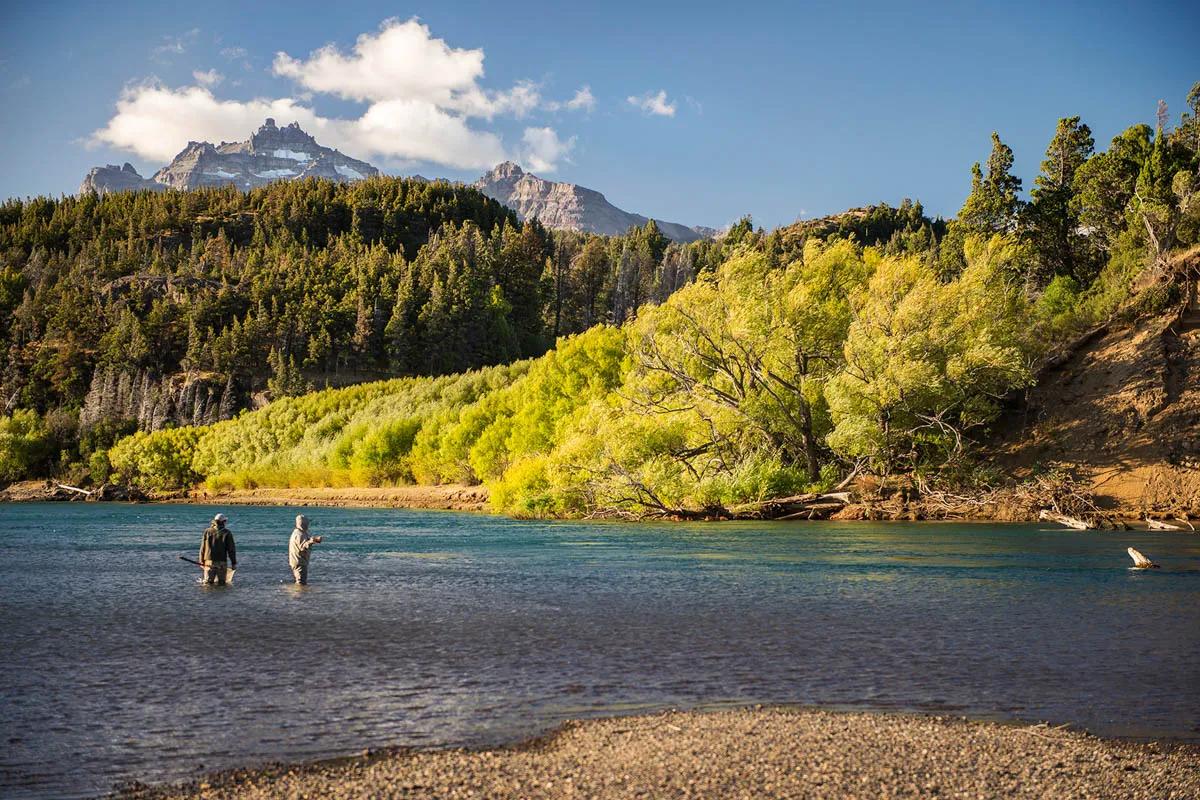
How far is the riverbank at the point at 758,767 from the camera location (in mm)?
9898

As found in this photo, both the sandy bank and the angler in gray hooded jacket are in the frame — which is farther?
the sandy bank

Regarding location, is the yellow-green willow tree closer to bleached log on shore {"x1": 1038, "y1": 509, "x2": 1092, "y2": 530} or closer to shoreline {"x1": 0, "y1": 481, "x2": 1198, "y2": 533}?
shoreline {"x1": 0, "y1": 481, "x2": 1198, "y2": 533}

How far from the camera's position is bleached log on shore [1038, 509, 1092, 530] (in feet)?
159

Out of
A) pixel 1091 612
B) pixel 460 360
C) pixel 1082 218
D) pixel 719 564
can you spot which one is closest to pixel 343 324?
pixel 460 360

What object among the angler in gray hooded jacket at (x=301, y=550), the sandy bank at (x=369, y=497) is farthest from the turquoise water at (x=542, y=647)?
the sandy bank at (x=369, y=497)

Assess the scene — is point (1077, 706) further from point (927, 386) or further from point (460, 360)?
point (460, 360)

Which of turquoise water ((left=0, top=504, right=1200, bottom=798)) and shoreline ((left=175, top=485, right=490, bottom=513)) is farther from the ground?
turquoise water ((left=0, top=504, right=1200, bottom=798))

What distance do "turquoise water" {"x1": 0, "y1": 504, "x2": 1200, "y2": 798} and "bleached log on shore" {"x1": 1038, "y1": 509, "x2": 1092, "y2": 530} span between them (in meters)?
10.9

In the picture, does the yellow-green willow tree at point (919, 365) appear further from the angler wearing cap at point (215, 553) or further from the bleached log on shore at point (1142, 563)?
the angler wearing cap at point (215, 553)

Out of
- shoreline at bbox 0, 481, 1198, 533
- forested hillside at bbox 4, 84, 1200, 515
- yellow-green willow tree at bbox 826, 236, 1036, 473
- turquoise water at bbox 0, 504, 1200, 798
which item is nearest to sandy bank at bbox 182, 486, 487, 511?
shoreline at bbox 0, 481, 1198, 533

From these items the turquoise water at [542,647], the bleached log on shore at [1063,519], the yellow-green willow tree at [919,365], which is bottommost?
the turquoise water at [542,647]

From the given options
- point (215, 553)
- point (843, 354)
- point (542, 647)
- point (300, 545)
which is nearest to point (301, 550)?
point (300, 545)

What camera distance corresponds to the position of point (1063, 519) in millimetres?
50406

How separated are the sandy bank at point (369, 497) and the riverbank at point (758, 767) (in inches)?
2997
